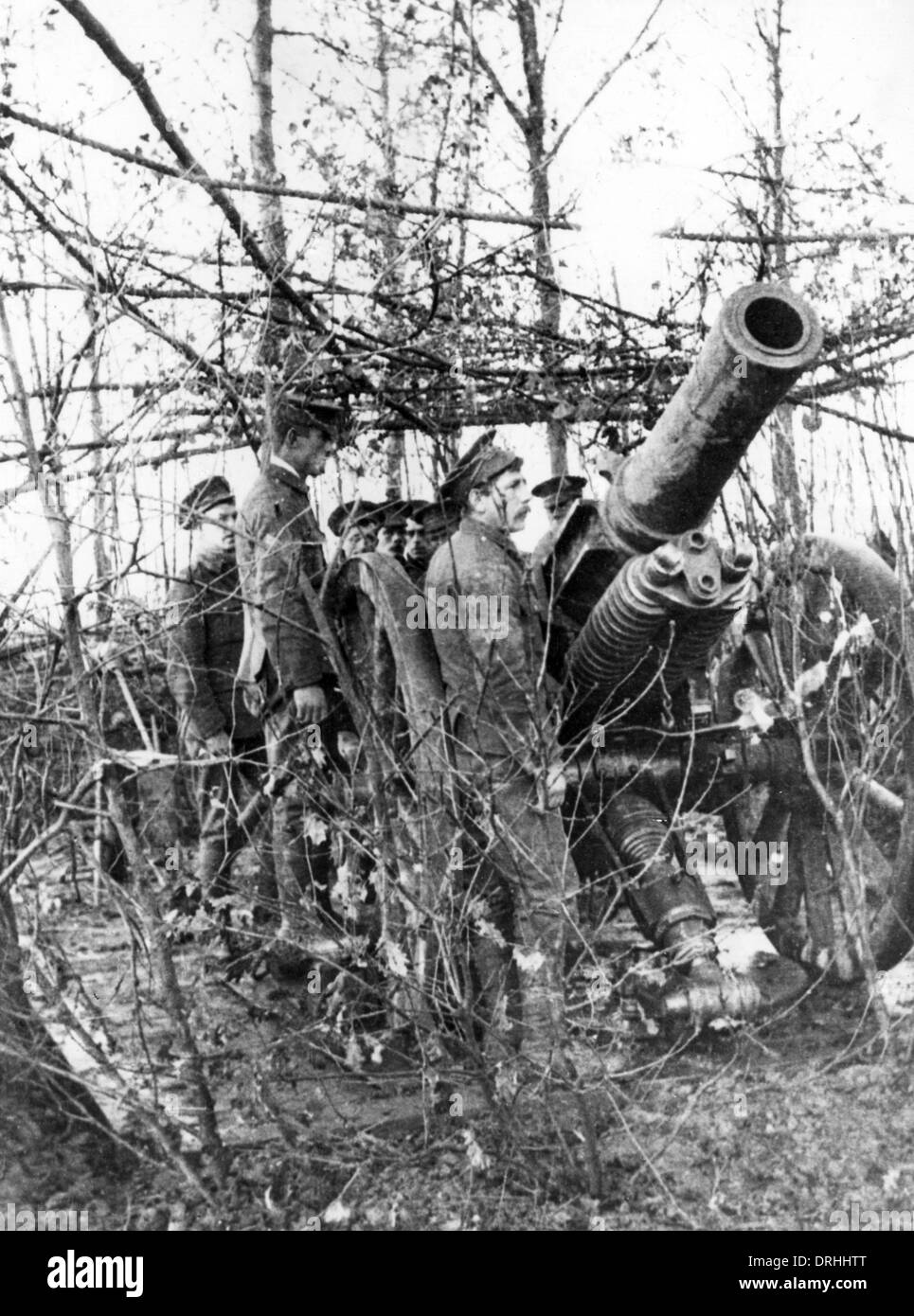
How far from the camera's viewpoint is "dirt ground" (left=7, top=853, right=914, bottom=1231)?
4555 millimetres

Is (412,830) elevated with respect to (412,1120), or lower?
elevated

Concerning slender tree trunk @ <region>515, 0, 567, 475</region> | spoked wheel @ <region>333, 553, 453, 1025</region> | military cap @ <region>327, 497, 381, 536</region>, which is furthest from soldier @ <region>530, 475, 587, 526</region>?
spoked wheel @ <region>333, 553, 453, 1025</region>

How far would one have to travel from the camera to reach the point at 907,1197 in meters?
4.77

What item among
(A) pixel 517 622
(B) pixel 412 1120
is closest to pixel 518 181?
(A) pixel 517 622

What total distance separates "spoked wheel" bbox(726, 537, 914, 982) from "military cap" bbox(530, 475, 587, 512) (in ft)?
3.20

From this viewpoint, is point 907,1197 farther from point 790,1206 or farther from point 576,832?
point 576,832

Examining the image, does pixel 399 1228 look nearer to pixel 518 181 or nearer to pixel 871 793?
pixel 871 793

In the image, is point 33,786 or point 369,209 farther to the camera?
point 369,209

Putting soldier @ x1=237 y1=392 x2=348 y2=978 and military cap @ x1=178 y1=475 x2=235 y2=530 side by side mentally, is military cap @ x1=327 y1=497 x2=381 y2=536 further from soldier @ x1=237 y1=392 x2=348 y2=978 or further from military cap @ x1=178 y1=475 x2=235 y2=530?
military cap @ x1=178 y1=475 x2=235 y2=530

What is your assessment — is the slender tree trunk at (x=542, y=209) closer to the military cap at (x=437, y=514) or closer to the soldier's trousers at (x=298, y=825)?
the military cap at (x=437, y=514)
